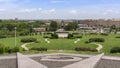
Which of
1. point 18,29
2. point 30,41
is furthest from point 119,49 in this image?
point 18,29

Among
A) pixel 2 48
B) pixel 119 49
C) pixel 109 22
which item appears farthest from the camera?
pixel 109 22

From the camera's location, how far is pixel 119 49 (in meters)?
27.5

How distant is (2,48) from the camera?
24344 millimetres

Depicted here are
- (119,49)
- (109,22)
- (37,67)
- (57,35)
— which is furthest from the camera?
(109,22)

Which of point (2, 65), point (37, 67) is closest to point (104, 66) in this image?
point (37, 67)

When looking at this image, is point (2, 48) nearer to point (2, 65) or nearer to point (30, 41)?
point (2, 65)

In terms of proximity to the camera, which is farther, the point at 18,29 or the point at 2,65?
the point at 18,29

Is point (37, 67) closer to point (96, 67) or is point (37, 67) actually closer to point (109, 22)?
point (96, 67)

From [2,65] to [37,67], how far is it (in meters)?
3.39

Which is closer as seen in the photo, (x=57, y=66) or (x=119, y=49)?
(x=57, y=66)

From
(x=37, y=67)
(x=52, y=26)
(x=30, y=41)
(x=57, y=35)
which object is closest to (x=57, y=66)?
(x=37, y=67)

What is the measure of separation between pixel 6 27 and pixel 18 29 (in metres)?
11.5

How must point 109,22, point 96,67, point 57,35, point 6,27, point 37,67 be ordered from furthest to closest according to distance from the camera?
point 109,22, point 6,27, point 57,35, point 96,67, point 37,67

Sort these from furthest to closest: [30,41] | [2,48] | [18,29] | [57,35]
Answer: [18,29] < [57,35] < [30,41] < [2,48]
